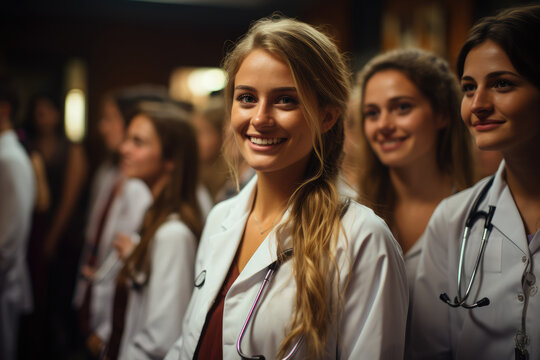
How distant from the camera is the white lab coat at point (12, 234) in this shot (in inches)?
116

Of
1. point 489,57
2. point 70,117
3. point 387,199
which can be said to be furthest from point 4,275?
point 70,117

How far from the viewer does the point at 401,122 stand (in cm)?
177

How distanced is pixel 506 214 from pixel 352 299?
516 mm

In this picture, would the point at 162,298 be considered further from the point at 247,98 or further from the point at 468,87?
the point at 468,87

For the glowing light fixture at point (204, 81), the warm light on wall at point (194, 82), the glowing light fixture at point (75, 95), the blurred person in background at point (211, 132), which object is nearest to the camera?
the blurred person in background at point (211, 132)

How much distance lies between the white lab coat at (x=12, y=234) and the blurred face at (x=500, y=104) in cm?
273

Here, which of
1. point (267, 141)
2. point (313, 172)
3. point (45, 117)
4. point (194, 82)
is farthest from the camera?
point (194, 82)

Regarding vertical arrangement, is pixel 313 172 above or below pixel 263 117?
below

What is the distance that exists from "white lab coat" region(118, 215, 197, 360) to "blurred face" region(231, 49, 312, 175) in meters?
0.79

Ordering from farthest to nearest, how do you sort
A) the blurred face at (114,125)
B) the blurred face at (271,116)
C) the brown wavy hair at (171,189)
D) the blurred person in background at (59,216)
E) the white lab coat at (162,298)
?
1. the blurred person in background at (59,216)
2. the blurred face at (114,125)
3. the brown wavy hair at (171,189)
4. the white lab coat at (162,298)
5. the blurred face at (271,116)

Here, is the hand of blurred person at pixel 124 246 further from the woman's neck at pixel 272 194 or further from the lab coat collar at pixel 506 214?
the lab coat collar at pixel 506 214

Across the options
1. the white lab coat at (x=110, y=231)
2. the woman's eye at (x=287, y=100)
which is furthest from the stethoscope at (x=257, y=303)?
the white lab coat at (x=110, y=231)

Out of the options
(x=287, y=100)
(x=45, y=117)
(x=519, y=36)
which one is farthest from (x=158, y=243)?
(x=45, y=117)

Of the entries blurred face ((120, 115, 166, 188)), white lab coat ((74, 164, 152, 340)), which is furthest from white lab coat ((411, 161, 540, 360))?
white lab coat ((74, 164, 152, 340))
